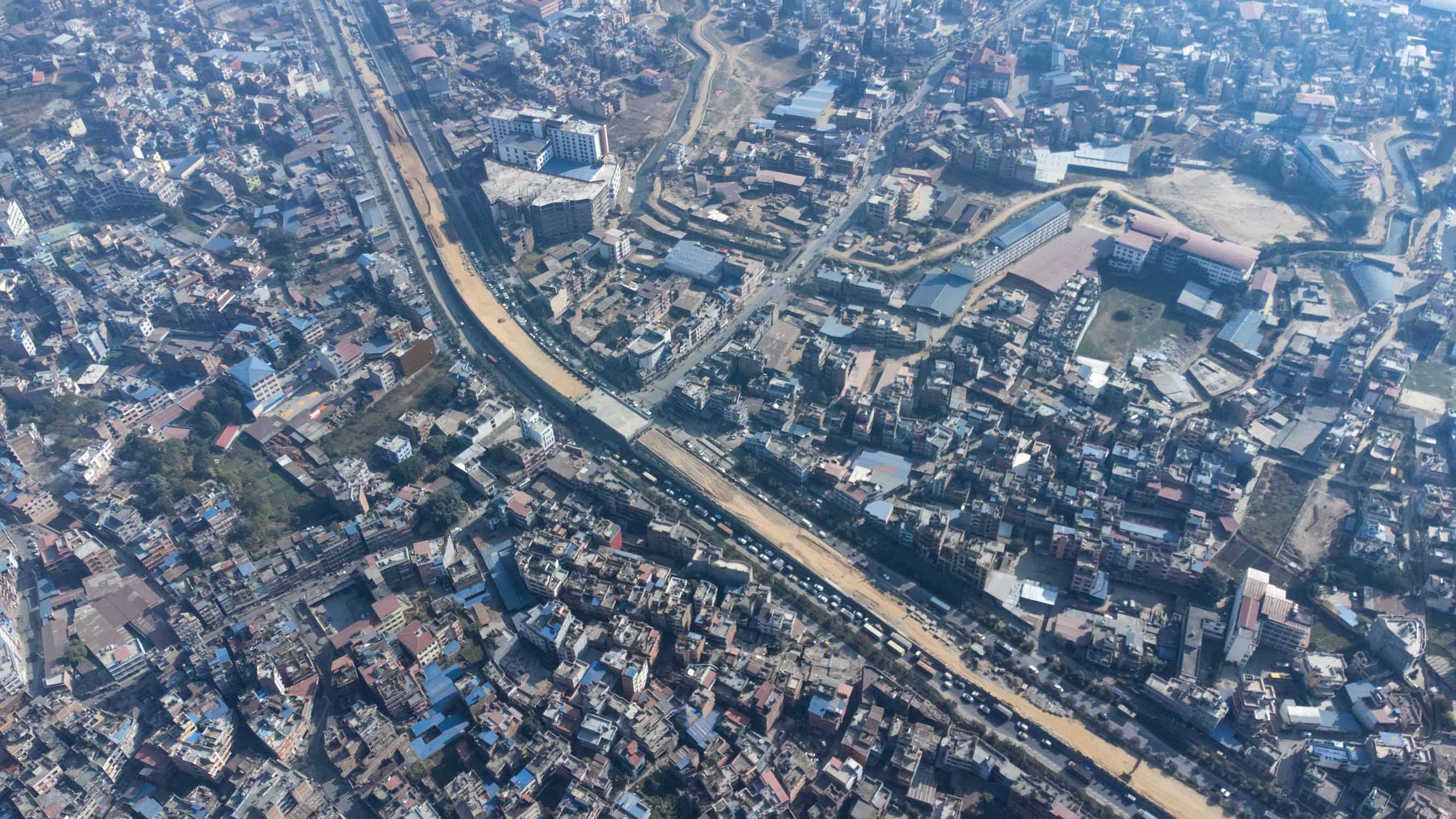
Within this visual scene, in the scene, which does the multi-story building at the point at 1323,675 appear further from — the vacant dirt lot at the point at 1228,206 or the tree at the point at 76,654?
the tree at the point at 76,654

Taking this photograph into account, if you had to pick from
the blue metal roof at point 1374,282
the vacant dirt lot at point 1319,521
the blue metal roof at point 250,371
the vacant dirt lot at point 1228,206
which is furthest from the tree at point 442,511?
the blue metal roof at point 1374,282

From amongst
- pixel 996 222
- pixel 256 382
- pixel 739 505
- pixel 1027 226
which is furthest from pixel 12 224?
pixel 1027 226

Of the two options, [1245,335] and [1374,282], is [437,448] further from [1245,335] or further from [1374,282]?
[1374,282]

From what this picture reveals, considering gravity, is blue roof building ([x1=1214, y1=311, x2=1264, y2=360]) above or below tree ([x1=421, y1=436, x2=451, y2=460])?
above

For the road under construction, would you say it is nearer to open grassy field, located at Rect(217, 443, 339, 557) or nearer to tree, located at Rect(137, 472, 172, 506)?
open grassy field, located at Rect(217, 443, 339, 557)

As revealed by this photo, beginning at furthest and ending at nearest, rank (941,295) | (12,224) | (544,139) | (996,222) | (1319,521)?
1. (544,139)
2. (996,222)
3. (12,224)
4. (941,295)
5. (1319,521)

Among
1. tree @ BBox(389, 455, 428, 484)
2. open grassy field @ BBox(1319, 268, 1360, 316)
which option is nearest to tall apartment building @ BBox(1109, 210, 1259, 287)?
open grassy field @ BBox(1319, 268, 1360, 316)

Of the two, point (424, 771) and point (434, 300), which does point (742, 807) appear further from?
point (434, 300)
